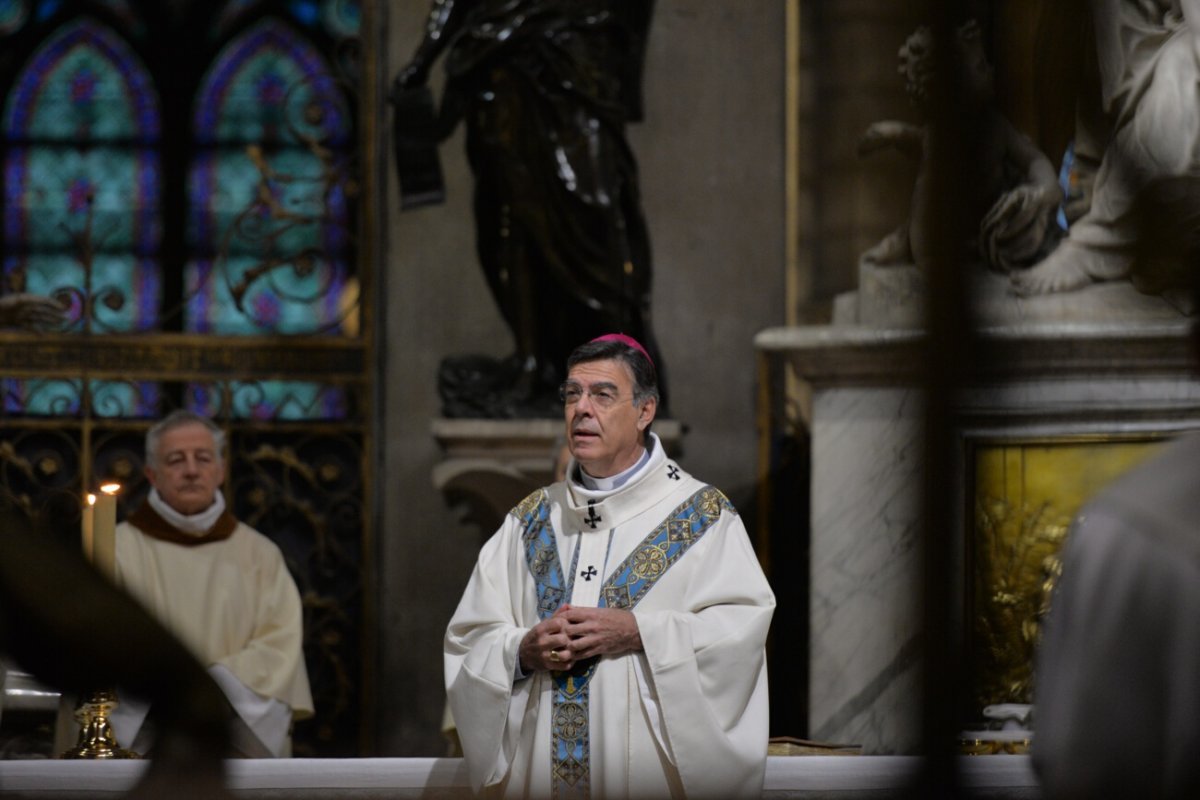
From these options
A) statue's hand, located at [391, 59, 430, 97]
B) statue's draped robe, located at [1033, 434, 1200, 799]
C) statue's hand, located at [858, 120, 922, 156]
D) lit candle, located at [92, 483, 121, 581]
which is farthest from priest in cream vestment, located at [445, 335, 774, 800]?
statue's hand, located at [391, 59, 430, 97]

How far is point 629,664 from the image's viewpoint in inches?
161

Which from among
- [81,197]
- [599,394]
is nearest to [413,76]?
[81,197]

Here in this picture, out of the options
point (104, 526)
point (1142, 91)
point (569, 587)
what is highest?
point (1142, 91)

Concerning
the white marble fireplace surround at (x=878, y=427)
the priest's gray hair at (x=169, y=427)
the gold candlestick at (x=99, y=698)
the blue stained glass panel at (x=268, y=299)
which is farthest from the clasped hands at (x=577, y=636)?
the blue stained glass panel at (x=268, y=299)

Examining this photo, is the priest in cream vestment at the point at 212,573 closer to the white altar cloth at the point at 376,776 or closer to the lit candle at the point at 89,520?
the white altar cloth at the point at 376,776

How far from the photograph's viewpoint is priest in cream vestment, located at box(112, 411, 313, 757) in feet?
19.3

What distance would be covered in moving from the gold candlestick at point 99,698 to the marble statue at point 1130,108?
3.08 metres

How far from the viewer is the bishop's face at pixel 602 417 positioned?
14.1ft

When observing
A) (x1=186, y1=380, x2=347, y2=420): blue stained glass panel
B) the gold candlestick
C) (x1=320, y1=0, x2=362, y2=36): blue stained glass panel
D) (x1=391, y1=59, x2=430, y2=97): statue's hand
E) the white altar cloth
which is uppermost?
(x1=320, y1=0, x2=362, y2=36): blue stained glass panel

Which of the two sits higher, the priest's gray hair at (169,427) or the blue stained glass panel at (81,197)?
the blue stained glass panel at (81,197)

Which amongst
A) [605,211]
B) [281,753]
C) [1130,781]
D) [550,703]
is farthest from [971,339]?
[605,211]

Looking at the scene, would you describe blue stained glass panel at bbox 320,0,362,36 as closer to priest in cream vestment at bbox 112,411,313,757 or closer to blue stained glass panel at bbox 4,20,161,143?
blue stained glass panel at bbox 4,20,161,143

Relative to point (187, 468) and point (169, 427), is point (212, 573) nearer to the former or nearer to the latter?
point (187, 468)

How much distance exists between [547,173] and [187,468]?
1.91 meters
